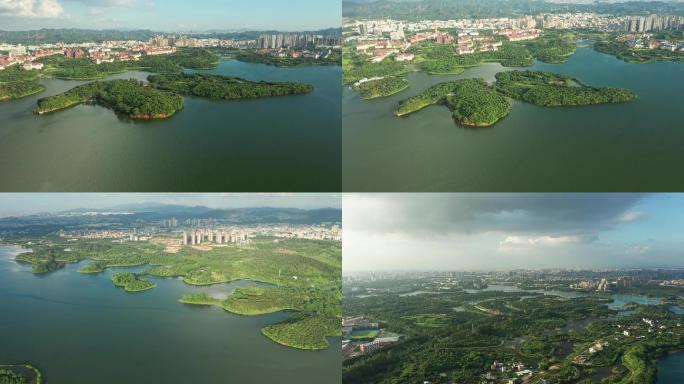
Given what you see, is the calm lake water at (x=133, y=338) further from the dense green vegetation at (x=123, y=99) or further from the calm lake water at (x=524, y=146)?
the dense green vegetation at (x=123, y=99)

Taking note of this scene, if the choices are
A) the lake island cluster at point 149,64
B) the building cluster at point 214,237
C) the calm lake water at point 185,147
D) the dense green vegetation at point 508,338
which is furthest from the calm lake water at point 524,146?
the lake island cluster at point 149,64

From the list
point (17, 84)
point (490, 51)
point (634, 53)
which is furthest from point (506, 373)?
point (17, 84)

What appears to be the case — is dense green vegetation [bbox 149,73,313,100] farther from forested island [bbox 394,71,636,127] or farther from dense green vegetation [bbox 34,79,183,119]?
forested island [bbox 394,71,636,127]

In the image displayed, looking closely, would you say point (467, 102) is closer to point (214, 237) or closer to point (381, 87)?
point (381, 87)

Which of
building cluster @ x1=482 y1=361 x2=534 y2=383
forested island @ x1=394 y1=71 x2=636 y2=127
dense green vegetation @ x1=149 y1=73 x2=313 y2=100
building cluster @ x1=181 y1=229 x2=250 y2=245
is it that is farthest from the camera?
dense green vegetation @ x1=149 y1=73 x2=313 y2=100

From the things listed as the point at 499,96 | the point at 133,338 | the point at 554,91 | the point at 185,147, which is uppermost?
the point at 554,91

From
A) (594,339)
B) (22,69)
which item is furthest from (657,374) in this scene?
(22,69)

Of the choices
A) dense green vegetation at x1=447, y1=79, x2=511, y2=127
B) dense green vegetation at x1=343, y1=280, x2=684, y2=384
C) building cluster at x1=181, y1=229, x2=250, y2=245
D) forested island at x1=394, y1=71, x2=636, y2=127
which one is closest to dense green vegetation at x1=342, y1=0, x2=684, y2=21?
forested island at x1=394, y1=71, x2=636, y2=127
